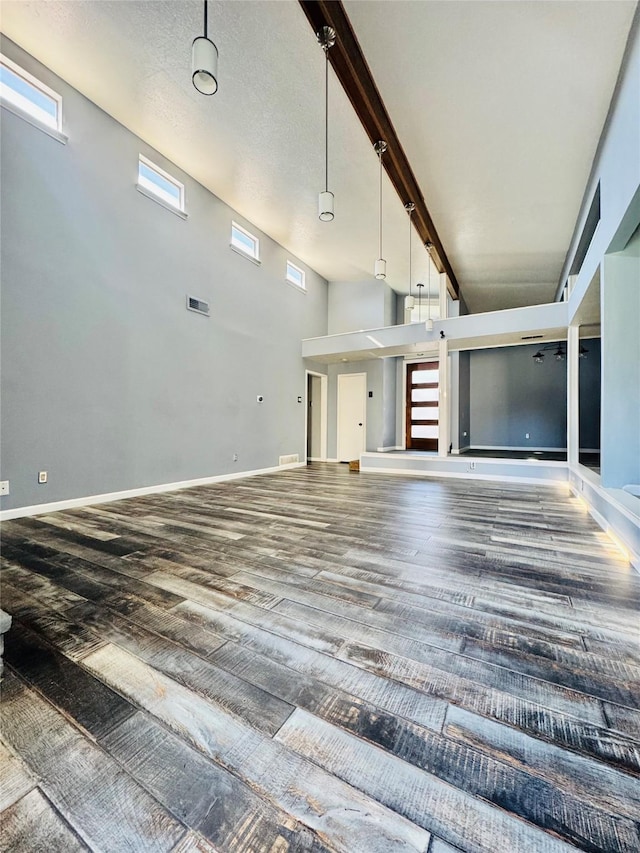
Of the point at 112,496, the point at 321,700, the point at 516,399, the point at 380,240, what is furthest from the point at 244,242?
the point at 516,399

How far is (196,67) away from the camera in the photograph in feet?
6.28

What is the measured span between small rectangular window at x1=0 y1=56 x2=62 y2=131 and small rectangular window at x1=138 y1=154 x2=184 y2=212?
0.92m

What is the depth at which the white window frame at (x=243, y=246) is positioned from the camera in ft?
19.3

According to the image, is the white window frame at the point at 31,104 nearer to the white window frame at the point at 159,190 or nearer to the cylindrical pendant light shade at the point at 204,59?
the white window frame at the point at 159,190

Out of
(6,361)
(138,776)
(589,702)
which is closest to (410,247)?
(6,361)

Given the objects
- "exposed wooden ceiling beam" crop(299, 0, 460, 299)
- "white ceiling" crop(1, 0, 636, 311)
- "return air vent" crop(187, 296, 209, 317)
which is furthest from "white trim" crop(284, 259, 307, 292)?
"exposed wooden ceiling beam" crop(299, 0, 460, 299)

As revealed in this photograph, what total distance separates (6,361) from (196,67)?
2.88 metres

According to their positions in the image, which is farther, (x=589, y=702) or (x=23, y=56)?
(x=23, y=56)

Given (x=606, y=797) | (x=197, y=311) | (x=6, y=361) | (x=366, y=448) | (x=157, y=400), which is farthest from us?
(x=366, y=448)

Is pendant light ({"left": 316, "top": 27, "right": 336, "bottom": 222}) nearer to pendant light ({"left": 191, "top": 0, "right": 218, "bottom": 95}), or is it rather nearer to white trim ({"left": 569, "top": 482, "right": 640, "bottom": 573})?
pendant light ({"left": 191, "top": 0, "right": 218, "bottom": 95})

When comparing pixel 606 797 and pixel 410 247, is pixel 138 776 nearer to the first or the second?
pixel 606 797

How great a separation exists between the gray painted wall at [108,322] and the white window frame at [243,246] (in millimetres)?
134

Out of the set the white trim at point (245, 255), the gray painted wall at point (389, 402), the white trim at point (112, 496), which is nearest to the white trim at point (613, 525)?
the white trim at point (112, 496)

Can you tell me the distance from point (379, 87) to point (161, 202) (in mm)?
2854
